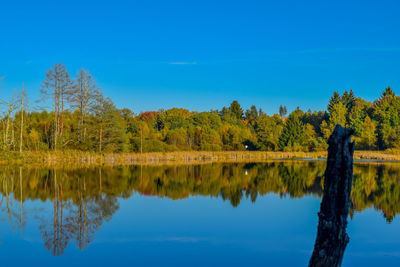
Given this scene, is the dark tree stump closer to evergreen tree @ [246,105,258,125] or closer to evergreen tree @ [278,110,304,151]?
evergreen tree @ [278,110,304,151]

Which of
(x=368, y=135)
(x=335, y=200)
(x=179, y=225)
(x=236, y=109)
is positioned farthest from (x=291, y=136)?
(x=335, y=200)

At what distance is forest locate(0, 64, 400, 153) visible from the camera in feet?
134

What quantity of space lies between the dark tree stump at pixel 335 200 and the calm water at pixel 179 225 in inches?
124

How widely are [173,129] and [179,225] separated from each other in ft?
203

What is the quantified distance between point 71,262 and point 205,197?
924 cm

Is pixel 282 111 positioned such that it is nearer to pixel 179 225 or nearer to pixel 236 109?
pixel 236 109

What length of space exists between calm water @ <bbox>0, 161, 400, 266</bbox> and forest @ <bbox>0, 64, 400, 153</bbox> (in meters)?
20.0

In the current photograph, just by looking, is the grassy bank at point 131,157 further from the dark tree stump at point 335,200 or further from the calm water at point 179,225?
the dark tree stump at point 335,200

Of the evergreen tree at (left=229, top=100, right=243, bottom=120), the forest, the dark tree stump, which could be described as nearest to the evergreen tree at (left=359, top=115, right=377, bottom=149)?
the forest

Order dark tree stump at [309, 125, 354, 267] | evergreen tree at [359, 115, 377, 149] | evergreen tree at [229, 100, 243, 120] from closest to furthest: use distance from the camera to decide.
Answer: dark tree stump at [309, 125, 354, 267] → evergreen tree at [359, 115, 377, 149] → evergreen tree at [229, 100, 243, 120]

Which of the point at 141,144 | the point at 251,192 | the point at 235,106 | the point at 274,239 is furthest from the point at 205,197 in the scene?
the point at 235,106

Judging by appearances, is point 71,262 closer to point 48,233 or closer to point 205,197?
point 48,233

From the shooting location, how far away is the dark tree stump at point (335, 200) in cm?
442

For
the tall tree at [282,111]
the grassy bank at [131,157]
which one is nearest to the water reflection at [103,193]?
the grassy bank at [131,157]
